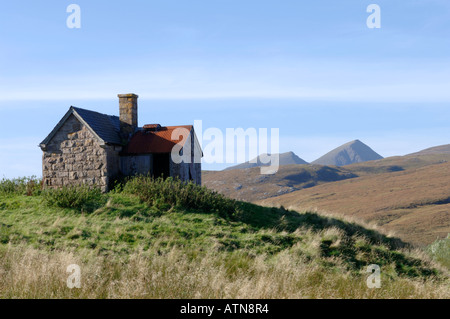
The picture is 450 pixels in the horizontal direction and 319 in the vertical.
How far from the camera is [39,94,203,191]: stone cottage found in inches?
870

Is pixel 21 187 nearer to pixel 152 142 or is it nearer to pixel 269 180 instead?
pixel 152 142

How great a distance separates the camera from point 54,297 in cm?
714

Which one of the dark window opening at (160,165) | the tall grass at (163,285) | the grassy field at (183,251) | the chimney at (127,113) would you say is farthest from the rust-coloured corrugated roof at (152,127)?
the tall grass at (163,285)

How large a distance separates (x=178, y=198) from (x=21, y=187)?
993 cm

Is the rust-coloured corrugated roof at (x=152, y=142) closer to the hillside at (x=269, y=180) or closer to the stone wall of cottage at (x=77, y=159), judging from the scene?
the stone wall of cottage at (x=77, y=159)

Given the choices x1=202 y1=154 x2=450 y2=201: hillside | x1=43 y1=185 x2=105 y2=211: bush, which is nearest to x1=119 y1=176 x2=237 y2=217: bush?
x1=43 y1=185 x2=105 y2=211: bush

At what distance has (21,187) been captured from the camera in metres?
22.8

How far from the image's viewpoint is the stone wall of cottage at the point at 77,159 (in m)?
22.0

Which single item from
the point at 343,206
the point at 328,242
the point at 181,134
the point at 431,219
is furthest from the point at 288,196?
the point at 328,242

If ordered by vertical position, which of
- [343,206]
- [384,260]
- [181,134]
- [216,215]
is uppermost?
[181,134]

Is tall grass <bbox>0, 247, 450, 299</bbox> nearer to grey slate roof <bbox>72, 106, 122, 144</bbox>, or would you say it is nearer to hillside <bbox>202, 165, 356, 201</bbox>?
grey slate roof <bbox>72, 106, 122, 144</bbox>

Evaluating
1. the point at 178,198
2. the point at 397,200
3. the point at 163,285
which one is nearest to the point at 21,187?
the point at 178,198
